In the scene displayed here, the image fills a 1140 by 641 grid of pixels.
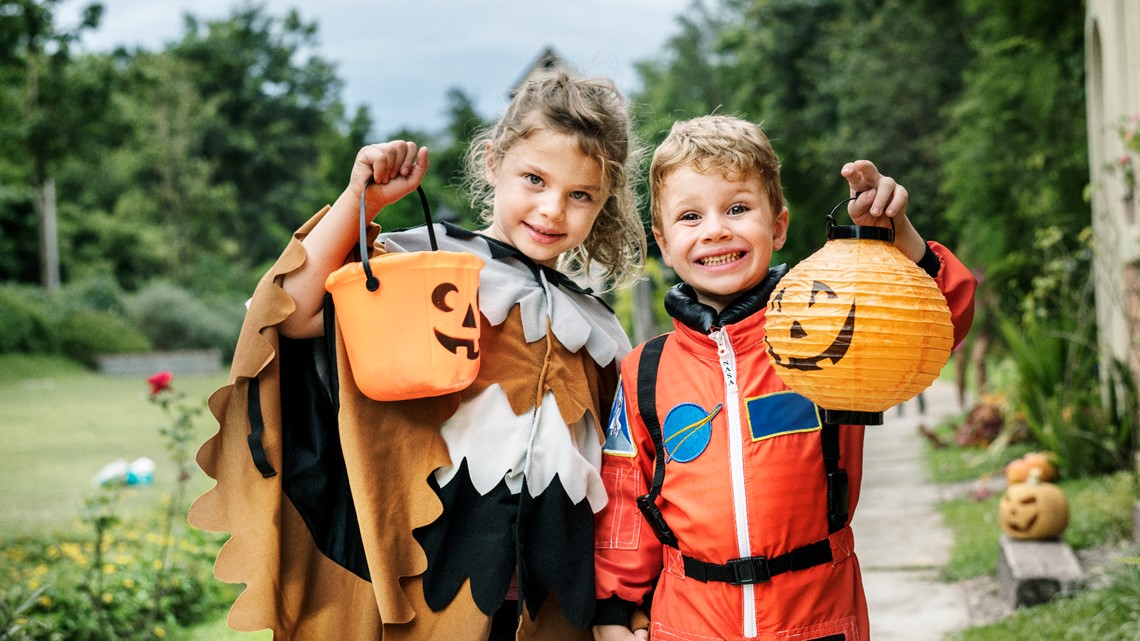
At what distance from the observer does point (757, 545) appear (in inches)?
76.2

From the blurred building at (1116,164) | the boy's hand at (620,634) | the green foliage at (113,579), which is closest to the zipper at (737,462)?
the boy's hand at (620,634)

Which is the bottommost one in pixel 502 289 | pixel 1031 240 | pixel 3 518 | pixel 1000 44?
pixel 3 518

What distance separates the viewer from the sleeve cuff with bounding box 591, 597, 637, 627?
2080 millimetres

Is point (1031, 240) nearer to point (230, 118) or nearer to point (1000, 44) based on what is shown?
point (1000, 44)

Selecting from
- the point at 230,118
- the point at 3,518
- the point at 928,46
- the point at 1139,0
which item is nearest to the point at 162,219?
the point at 230,118

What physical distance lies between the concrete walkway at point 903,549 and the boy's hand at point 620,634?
110 inches

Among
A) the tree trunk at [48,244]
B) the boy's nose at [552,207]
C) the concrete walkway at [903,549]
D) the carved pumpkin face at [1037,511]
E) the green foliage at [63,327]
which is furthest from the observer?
the tree trunk at [48,244]

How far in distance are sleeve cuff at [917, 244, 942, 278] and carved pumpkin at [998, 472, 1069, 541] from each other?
3.58 m

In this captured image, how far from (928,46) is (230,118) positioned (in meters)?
30.8

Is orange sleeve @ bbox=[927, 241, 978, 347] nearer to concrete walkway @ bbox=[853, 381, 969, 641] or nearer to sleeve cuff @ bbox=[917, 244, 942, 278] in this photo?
sleeve cuff @ bbox=[917, 244, 942, 278]

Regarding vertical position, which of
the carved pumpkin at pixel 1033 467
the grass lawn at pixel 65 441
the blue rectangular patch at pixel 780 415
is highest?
the blue rectangular patch at pixel 780 415

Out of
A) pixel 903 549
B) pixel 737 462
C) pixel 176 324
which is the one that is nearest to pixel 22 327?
pixel 176 324

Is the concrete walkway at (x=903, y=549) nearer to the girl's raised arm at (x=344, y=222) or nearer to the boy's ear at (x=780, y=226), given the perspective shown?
the boy's ear at (x=780, y=226)

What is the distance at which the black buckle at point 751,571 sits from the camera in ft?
→ 6.29
